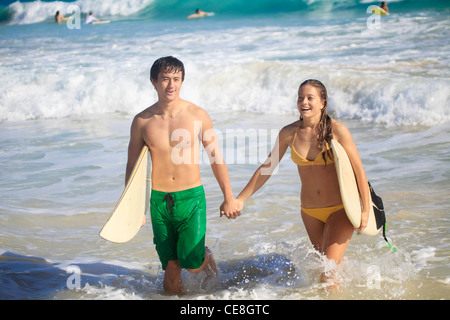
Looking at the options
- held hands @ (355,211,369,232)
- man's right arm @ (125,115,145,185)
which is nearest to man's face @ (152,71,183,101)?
Result: man's right arm @ (125,115,145,185)

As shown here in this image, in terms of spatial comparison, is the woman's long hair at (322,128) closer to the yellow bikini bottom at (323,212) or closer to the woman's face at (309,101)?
the woman's face at (309,101)

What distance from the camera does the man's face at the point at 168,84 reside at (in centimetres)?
374

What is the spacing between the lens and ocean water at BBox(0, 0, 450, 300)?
420 centimetres

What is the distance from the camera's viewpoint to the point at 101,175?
24.0ft

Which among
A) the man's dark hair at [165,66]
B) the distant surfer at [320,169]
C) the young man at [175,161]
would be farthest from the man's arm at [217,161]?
the man's dark hair at [165,66]

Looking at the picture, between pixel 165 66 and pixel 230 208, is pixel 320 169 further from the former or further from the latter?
pixel 165 66

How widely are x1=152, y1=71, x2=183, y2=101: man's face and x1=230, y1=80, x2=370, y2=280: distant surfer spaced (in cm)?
82

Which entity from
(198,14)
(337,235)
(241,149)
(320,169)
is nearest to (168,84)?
(320,169)

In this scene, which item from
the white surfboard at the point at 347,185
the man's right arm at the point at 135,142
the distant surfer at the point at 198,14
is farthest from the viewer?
the distant surfer at the point at 198,14

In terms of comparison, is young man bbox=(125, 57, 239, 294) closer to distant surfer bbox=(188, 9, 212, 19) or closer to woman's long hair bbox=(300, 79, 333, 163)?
woman's long hair bbox=(300, 79, 333, 163)

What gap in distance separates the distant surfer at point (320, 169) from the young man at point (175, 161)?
394 mm

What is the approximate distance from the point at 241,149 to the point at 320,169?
14.7 feet
